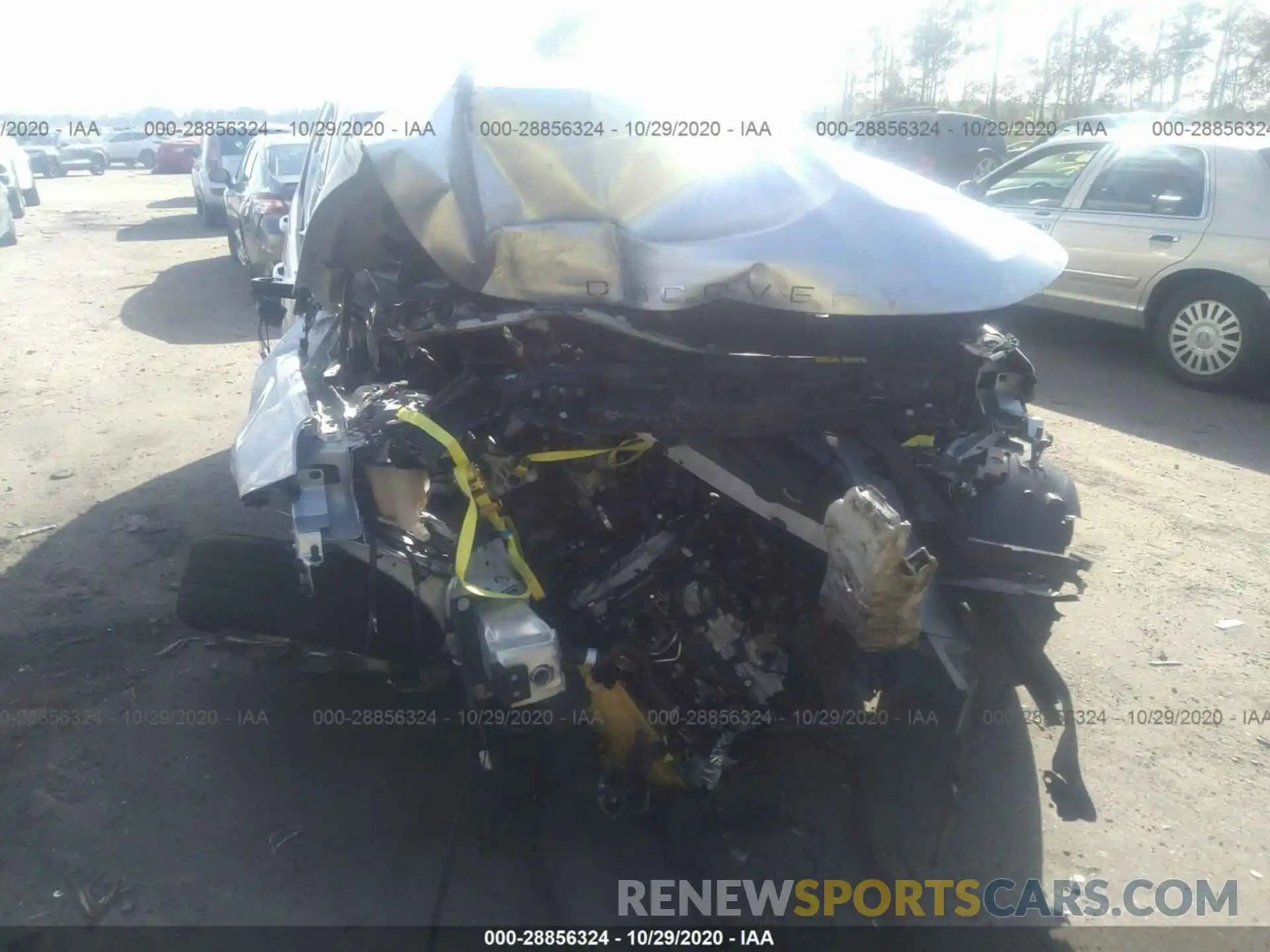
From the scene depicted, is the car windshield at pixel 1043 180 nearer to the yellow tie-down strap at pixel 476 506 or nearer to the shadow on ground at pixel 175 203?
the yellow tie-down strap at pixel 476 506

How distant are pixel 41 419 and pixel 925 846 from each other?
19.8 feet

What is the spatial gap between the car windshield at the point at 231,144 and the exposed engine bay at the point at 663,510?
47.3 ft

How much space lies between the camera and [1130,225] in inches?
281

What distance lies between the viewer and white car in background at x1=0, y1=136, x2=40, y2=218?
50.6 ft

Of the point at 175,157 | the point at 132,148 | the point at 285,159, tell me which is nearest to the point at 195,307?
the point at 285,159

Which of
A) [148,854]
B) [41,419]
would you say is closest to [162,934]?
[148,854]

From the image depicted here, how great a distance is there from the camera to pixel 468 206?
307 cm

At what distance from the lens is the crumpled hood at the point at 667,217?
2764 mm

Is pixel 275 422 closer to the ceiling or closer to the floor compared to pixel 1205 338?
closer to the ceiling

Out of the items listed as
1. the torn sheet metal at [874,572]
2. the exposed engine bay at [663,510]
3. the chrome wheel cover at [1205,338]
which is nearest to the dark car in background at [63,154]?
the chrome wheel cover at [1205,338]

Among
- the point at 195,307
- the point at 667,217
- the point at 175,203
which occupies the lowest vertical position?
the point at 195,307

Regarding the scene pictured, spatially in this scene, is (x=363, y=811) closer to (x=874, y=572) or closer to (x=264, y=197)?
(x=874, y=572)

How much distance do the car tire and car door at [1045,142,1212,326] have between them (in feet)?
0.85

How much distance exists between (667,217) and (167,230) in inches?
597
